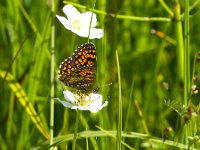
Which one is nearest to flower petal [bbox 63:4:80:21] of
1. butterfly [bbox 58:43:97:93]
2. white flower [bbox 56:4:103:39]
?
white flower [bbox 56:4:103:39]

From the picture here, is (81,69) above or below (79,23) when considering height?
below

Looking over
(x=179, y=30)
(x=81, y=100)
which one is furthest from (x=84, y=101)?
(x=179, y=30)

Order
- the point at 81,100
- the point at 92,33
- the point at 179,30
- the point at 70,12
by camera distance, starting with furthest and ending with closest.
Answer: the point at 179,30 → the point at 70,12 → the point at 92,33 → the point at 81,100

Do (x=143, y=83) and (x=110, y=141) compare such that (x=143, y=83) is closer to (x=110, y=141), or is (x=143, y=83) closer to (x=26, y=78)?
(x=26, y=78)

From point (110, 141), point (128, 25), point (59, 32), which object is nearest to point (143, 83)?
point (128, 25)

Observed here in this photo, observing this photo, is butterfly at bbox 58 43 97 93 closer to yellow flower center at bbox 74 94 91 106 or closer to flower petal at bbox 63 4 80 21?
yellow flower center at bbox 74 94 91 106

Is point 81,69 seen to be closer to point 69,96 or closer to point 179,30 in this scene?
point 69,96
